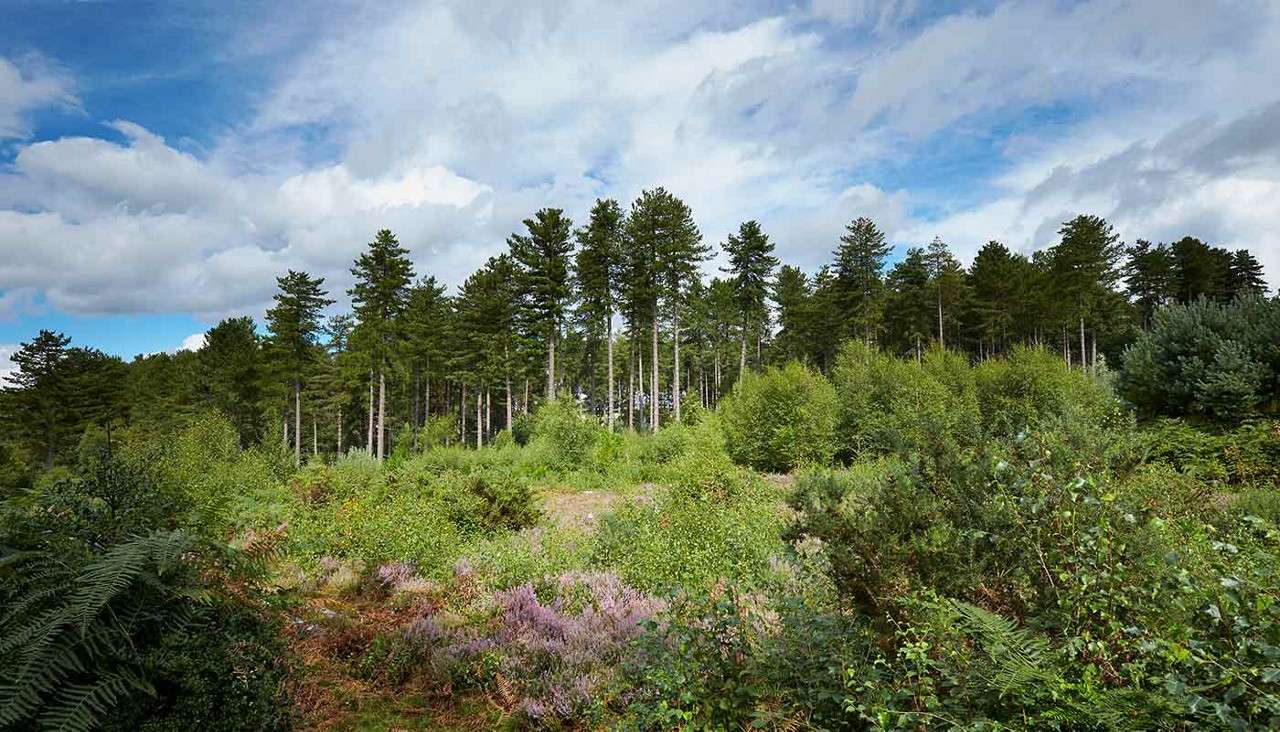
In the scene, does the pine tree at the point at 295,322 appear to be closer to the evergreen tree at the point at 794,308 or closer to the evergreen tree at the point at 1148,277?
the evergreen tree at the point at 794,308

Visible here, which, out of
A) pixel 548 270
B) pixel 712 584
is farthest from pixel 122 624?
pixel 548 270

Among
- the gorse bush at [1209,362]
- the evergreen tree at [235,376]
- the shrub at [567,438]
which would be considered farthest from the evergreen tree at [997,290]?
the evergreen tree at [235,376]

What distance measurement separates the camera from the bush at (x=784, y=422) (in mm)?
16516

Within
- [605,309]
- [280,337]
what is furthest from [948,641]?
[280,337]

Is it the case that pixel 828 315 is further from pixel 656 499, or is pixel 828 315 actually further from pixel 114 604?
pixel 114 604

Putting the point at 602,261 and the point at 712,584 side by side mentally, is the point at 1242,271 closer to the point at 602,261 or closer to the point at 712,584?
the point at 602,261

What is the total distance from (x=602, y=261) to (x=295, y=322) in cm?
1912

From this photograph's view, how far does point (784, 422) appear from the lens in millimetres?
16938

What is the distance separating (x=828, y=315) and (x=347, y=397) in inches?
1352

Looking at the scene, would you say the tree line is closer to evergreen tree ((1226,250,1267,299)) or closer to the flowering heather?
evergreen tree ((1226,250,1267,299))

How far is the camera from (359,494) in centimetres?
940

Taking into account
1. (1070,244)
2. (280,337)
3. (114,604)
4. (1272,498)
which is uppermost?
(1070,244)

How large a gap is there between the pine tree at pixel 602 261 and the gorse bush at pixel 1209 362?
2175 centimetres

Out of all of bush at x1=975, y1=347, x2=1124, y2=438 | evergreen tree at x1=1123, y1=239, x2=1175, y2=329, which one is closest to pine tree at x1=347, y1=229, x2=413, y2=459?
bush at x1=975, y1=347, x2=1124, y2=438
